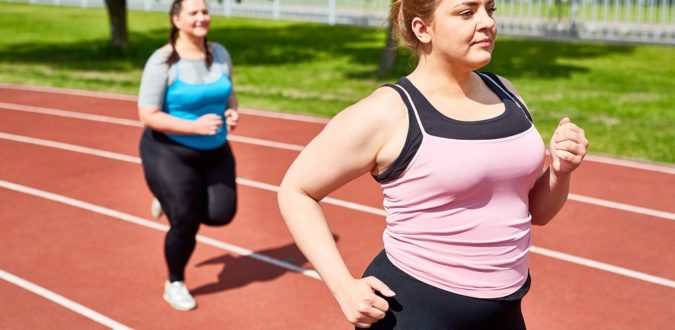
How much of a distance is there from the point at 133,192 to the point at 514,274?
703 centimetres

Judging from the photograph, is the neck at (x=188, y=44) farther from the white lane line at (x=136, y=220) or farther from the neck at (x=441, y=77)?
the neck at (x=441, y=77)

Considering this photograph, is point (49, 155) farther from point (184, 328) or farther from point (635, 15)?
point (635, 15)

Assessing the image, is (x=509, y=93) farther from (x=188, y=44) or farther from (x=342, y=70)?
(x=342, y=70)

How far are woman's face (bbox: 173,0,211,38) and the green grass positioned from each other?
6489 mm

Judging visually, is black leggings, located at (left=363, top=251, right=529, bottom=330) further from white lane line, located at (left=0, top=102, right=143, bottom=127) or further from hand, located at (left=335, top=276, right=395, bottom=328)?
white lane line, located at (left=0, top=102, right=143, bottom=127)

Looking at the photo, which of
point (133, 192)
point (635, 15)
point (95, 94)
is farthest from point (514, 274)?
point (635, 15)

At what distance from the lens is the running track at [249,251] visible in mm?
5957

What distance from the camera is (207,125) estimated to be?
18.1 ft

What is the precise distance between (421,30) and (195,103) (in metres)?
3.31

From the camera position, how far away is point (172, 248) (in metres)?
5.83

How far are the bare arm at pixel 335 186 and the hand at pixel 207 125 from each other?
9.59 feet

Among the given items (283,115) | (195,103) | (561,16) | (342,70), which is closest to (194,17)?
(195,103)

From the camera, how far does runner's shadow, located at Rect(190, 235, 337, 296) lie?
21.4 feet

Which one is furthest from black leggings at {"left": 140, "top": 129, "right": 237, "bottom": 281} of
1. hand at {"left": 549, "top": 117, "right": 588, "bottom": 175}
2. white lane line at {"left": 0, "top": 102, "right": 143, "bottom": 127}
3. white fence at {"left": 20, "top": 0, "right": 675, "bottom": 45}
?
white fence at {"left": 20, "top": 0, "right": 675, "bottom": 45}
